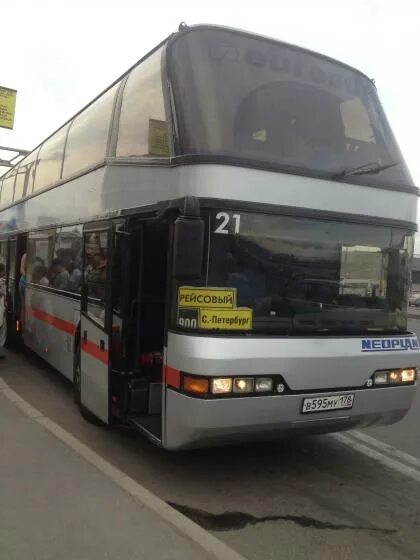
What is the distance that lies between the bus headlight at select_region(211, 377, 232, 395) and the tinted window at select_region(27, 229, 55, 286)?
197 inches

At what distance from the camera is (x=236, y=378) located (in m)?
4.48

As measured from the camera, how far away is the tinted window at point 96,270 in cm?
586

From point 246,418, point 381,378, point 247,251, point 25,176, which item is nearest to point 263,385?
point 246,418

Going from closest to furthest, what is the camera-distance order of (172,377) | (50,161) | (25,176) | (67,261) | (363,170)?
(172,377) → (363,170) → (67,261) → (50,161) → (25,176)

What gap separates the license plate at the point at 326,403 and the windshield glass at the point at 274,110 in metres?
1.90

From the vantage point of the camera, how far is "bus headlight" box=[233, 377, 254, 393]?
4488 millimetres

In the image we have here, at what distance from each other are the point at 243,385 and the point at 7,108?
15448mm

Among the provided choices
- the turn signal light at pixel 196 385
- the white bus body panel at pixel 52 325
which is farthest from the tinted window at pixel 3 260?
the turn signal light at pixel 196 385

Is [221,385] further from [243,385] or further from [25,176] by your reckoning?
[25,176]

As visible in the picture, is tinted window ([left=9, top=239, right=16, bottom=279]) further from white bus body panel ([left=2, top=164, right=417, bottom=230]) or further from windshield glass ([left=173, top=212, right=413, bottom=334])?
windshield glass ([left=173, top=212, right=413, bottom=334])

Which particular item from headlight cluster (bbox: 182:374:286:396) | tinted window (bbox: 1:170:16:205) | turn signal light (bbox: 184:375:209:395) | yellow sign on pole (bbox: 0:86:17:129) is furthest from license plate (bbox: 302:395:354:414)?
yellow sign on pole (bbox: 0:86:17:129)

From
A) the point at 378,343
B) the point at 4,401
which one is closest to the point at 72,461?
the point at 4,401

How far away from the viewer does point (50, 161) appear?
938cm

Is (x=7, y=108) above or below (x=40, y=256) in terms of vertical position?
above
